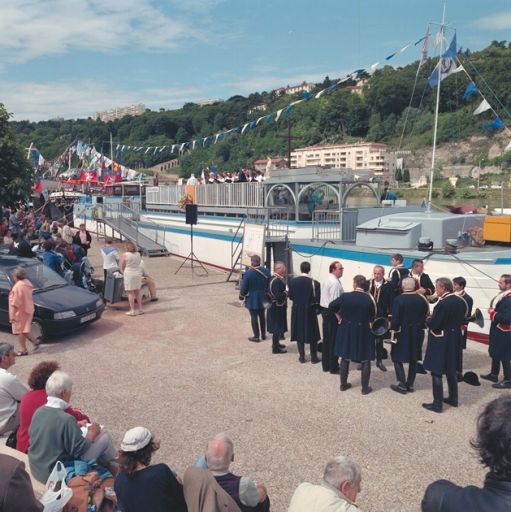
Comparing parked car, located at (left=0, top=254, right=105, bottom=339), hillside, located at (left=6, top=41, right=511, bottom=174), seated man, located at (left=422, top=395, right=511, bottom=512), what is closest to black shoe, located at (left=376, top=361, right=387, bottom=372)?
parked car, located at (left=0, top=254, right=105, bottom=339)

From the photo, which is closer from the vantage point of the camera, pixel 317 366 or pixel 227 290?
pixel 317 366

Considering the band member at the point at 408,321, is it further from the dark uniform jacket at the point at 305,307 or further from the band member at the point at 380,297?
the dark uniform jacket at the point at 305,307

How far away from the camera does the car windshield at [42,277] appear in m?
10.8

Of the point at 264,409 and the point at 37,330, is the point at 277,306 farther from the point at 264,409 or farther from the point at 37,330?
the point at 37,330

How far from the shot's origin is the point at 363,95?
100875 mm

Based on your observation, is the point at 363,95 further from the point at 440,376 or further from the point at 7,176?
the point at 440,376

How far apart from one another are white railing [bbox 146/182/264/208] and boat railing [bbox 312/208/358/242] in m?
2.99

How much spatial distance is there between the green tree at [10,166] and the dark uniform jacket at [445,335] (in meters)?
14.8

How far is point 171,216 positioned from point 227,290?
11.1 meters

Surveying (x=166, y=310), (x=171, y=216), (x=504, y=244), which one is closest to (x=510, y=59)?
(x=171, y=216)

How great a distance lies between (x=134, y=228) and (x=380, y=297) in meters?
18.2

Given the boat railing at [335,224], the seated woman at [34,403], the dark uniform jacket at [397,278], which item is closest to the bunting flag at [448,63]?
the boat railing at [335,224]

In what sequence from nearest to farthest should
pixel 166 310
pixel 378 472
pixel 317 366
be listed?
pixel 378 472 → pixel 317 366 → pixel 166 310

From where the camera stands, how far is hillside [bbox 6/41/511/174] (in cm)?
6019
